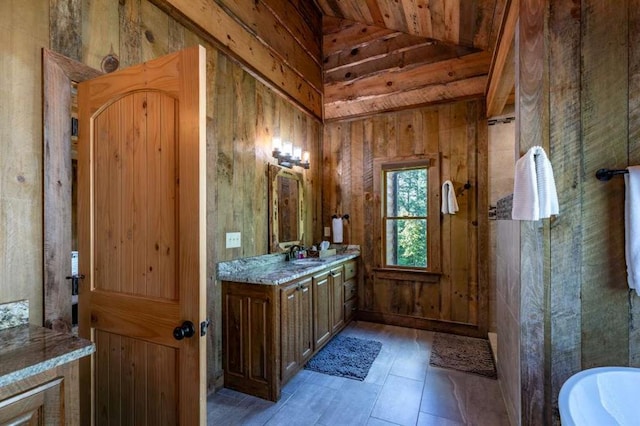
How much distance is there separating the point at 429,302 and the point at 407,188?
1416mm

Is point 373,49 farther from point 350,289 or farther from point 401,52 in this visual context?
point 350,289

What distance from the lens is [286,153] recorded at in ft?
10.6

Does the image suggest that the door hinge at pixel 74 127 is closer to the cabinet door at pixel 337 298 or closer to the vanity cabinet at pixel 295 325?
the vanity cabinet at pixel 295 325

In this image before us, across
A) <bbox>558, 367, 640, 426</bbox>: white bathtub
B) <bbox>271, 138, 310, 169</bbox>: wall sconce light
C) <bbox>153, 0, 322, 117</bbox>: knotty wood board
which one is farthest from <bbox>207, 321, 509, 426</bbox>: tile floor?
<bbox>153, 0, 322, 117</bbox>: knotty wood board

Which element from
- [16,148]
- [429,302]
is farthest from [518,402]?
[16,148]

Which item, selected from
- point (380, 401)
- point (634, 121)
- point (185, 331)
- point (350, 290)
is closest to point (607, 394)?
point (634, 121)

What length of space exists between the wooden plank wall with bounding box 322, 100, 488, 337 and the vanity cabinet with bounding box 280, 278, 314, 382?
1442 millimetres

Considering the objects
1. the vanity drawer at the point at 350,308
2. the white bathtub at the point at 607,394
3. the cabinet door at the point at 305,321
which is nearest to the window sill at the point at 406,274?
the vanity drawer at the point at 350,308

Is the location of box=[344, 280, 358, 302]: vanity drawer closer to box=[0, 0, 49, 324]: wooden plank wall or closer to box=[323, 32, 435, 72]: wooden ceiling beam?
box=[0, 0, 49, 324]: wooden plank wall

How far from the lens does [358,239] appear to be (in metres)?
3.95

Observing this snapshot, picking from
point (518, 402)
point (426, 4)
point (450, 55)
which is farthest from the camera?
point (450, 55)

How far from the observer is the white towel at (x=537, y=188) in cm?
133

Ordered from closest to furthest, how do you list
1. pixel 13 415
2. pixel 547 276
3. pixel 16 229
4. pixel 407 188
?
1. pixel 13 415
2. pixel 16 229
3. pixel 547 276
4. pixel 407 188

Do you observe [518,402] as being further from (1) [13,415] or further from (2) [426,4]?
(2) [426,4]
